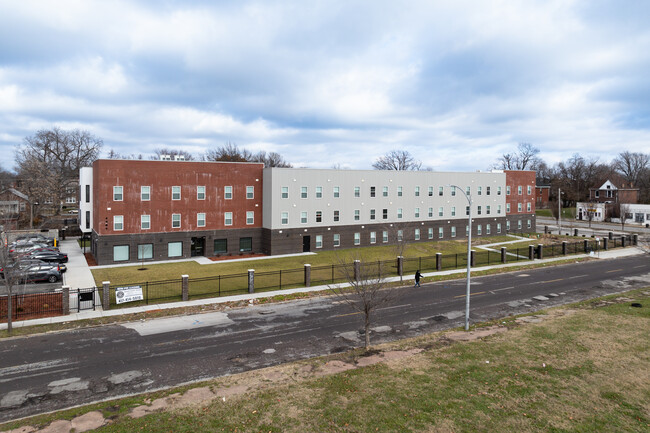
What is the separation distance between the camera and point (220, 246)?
149ft

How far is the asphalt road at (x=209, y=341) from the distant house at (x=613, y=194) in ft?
273

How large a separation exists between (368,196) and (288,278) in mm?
21962

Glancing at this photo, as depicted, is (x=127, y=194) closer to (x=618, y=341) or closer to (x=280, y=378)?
(x=280, y=378)

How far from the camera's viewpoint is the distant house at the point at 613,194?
314 feet

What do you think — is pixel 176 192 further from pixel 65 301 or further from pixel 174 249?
pixel 65 301

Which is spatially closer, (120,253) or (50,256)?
(50,256)

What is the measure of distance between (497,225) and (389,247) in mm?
24692

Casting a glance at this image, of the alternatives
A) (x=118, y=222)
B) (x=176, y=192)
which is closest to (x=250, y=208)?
(x=176, y=192)

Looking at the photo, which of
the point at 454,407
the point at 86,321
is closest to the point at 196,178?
the point at 86,321

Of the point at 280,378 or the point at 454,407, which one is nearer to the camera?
the point at 454,407

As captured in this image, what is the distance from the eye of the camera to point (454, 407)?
11945mm

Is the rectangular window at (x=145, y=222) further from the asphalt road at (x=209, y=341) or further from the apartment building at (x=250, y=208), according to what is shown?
the asphalt road at (x=209, y=341)

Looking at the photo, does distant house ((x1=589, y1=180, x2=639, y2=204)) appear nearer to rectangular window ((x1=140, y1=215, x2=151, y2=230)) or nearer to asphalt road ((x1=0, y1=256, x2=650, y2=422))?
asphalt road ((x1=0, y1=256, x2=650, y2=422))

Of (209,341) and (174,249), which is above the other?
(174,249)
